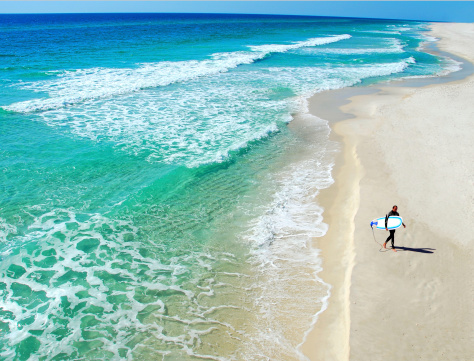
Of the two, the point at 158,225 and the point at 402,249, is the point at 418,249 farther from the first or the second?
the point at 158,225

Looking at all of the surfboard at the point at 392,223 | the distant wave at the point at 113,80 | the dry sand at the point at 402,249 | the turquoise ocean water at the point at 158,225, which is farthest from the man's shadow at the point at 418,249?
the distant wave at the point at 113,80

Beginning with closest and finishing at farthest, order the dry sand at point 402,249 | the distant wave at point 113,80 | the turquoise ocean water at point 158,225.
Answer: the dry sand at point 402,249 → the turquoise ocean water at point 158,225 → the distant wave at point 113,80

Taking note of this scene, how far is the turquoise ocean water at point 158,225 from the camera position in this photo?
A: 707 centimetres

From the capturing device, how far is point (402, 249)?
28.7 ft

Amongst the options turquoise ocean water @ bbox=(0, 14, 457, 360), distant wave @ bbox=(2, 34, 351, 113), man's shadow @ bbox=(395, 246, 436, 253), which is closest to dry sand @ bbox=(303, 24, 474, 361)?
man's shadow @ bbox=(395, 246, 436, 253)

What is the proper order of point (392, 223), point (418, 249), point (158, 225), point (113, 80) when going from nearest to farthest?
point (392, 223) < point (418, 249) < point (158, 225) < point (113, 80)

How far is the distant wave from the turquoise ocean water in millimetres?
312

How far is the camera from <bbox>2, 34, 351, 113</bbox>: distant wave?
22.0 meters

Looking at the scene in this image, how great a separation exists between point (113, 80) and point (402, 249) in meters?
25.8

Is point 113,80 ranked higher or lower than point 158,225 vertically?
higher

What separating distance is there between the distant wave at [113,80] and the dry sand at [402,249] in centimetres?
1674

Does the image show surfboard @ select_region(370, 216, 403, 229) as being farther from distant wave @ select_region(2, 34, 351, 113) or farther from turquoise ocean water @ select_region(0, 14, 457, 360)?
distant wave @ select_region(2, 34, 351, 113)

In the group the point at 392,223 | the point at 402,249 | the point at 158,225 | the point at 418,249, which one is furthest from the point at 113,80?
the point at 418,249

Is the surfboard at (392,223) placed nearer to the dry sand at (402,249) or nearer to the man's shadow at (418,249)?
the dry sand at (402,249)
